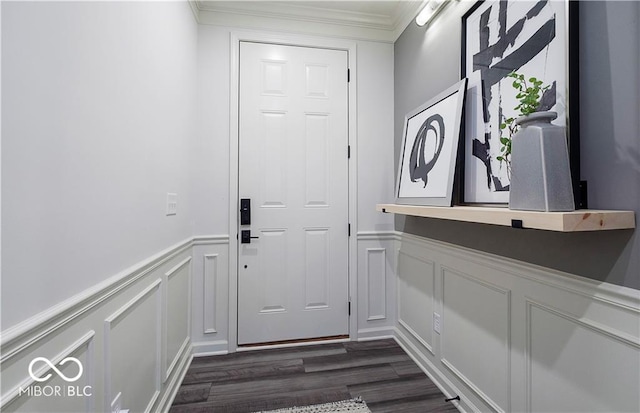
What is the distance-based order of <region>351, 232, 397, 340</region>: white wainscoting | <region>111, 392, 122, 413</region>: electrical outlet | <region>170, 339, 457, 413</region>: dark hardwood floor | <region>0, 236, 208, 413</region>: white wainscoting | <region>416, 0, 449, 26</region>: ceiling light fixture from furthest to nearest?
1. <region>351, 232, 397, 340</region>: white wainscoting
2. <region>416, 0, 449, 26</region>: ceiling light fixture
3. <region>170, 339, 457, 413</region>: dark hardwood floor
4. <region>111, 392, 122, 413</region>: electrical outlet
5. <region>0, 236, 208, 413</region>: white wainscoting

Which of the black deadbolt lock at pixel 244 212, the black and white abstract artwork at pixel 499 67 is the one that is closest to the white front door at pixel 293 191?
the black deadbolt lock at pixel 244 212

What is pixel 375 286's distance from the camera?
8.14 feet

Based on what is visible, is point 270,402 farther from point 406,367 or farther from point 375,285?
point 375,285

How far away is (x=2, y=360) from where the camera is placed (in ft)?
1.91

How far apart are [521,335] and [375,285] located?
129 centimetres

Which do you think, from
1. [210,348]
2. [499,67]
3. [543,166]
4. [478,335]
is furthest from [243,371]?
[499,67]

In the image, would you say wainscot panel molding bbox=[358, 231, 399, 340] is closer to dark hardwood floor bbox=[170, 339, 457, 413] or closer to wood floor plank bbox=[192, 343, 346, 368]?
dark hardwood floor bbox=[170, 339, 457, 413]

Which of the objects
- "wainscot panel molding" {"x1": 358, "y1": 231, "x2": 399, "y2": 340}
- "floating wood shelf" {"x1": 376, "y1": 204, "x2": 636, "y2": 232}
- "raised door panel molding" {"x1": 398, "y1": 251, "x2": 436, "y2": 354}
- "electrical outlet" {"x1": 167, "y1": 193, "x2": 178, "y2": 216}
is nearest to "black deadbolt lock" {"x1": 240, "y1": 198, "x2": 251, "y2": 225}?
"electrical outlet" {"x1": 167, "y1": 193, "x2": 178, "y2": 216}

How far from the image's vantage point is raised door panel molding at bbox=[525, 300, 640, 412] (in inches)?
35.2

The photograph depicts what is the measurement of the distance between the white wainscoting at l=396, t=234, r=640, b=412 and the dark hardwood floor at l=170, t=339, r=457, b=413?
0.21 m

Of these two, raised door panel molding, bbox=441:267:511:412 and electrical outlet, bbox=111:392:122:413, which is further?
raised door panel molding, bbox=441:267:511:412

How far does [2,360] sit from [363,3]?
270 centimetres

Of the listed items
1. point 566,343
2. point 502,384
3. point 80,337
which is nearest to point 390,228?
point 502,384

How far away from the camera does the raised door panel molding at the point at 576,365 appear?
0.89 m
